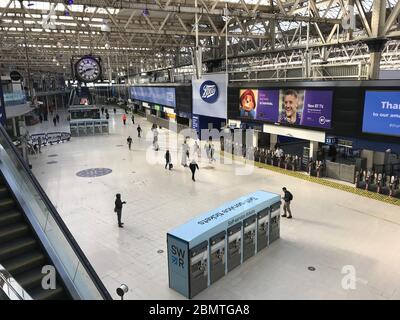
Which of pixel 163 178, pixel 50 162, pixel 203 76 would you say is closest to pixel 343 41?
pixel 203 76

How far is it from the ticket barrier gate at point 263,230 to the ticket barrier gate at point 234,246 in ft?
2.86

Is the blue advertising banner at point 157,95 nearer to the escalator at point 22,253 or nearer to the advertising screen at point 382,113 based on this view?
the advertising screen at point 382,113

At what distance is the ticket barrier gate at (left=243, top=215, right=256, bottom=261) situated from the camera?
8531 mm

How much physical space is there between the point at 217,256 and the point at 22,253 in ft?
14.1

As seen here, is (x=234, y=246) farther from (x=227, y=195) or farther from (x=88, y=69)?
(x=88, y=69)

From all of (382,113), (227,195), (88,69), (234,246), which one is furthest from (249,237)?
(88,69)

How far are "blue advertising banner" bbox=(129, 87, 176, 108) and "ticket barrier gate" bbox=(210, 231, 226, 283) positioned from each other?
908 inches

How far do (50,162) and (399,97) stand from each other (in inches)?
749

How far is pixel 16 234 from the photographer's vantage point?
4902 millimetres

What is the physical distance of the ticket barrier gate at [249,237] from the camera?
8531mm

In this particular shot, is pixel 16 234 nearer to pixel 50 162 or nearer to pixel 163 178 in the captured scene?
pixel 163 178

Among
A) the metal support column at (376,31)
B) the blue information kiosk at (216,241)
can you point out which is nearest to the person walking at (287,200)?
the blue information kiosk at (216,241)

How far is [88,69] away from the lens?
1653 centimetres
